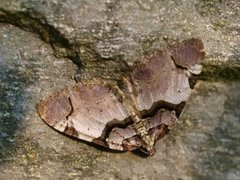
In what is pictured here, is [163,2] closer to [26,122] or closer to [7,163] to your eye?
[26,122]

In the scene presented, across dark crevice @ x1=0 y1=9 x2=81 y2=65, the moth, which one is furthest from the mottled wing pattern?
dark crevice @ x1=0 y1=9 x2=81 y2=65

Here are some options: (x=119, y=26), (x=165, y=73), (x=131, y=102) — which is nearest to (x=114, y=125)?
(x=131, y=102)

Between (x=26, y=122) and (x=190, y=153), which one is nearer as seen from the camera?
(x=26, y=122)

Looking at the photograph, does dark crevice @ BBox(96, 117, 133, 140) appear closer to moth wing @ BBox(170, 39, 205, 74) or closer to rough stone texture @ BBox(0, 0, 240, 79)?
rough stone texture @ BBox(0, 0, 240, 79)

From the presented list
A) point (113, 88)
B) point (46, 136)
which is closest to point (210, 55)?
point (113, 88)

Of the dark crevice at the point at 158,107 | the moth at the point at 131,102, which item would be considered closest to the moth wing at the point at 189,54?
the moth at the point at 131,102

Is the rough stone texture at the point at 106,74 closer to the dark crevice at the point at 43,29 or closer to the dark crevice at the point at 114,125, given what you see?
the dark crevice at the point at 43,29

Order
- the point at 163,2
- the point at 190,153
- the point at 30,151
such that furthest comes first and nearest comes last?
the point at 190,153 → the point at 30,151 → the point at 163,2

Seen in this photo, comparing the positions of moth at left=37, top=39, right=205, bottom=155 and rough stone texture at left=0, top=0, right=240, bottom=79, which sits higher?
rough stone texture at left=0, top=0, right=240, bottom=79
